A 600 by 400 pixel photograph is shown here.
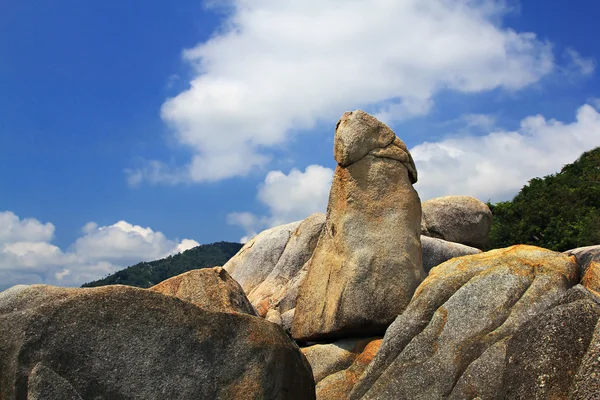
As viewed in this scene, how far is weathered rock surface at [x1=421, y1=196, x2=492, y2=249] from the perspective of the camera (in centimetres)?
2769

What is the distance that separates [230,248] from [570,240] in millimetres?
89777

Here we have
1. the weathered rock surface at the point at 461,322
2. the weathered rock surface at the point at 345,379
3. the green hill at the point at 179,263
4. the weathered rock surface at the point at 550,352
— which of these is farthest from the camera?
the green hill at the point at 179,263

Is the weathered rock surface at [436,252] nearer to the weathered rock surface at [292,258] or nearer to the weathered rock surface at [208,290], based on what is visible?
the weathered rock surface at [292,258]

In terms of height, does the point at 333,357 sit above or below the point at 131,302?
below

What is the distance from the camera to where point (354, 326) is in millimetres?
17266

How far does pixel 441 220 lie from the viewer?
90.8 ft

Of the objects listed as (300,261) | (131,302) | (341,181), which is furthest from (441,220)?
(131,302)

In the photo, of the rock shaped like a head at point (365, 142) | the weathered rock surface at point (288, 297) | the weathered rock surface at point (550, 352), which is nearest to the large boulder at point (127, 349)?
the weathered rock surface at point (550, 352)

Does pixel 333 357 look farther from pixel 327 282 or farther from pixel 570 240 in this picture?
pixel 570 240

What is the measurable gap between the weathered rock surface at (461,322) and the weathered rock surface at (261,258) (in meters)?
14.6

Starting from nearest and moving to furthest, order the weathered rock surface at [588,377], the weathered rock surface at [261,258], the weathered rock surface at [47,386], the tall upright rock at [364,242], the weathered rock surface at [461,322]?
the weathered rock surface at [588,377] < the weathered rock surface at [47,386] < the weathered rock surface at [461,322] < the tall upright rock at [364,242] < the weathered rock surface at [261,258]

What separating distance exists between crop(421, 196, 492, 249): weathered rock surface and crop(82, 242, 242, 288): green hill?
87905 millimetres

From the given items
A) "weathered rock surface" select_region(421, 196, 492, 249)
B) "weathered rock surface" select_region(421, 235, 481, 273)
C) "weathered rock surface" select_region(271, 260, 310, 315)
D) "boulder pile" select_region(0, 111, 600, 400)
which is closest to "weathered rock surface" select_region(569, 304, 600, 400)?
"boulder pile" select_region(0, 111, 600, 400)

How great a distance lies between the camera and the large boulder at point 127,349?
1002 cm
